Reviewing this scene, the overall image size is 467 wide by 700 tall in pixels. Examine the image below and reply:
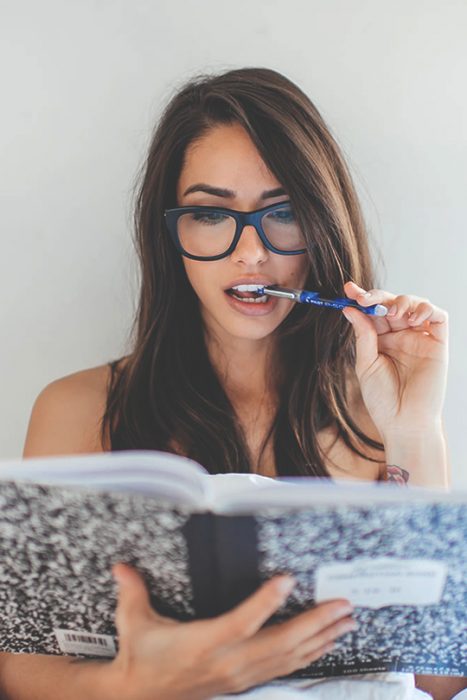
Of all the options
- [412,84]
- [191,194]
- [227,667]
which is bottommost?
[227,667]

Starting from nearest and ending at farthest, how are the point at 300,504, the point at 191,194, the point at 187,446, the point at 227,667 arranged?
the point at 300,504 < the point at 227,667 < the point at 191,194 < the point at 187,446

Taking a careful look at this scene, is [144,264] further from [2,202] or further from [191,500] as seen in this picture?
[191,500]

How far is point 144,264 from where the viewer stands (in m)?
1.30

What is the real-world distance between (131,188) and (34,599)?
80 centimetres

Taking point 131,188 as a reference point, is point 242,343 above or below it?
below

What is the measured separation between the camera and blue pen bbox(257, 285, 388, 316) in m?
1.13

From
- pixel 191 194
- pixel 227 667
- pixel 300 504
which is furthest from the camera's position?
pixel 191 194

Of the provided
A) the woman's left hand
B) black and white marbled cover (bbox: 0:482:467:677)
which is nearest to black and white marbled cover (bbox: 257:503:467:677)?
black and white marbled cover (bbox: 0:482:467:677)

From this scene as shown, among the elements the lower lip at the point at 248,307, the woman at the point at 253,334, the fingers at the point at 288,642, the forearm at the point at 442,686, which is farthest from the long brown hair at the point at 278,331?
the fingers at the point at 288,642

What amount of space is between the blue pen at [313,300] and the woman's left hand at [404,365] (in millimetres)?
34

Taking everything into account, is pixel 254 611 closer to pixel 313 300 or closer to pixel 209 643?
pixel 209 643

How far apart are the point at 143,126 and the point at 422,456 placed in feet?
2.50

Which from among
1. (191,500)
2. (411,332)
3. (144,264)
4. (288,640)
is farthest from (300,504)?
(144,264)

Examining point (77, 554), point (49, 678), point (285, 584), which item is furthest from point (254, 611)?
point (49, 678)
